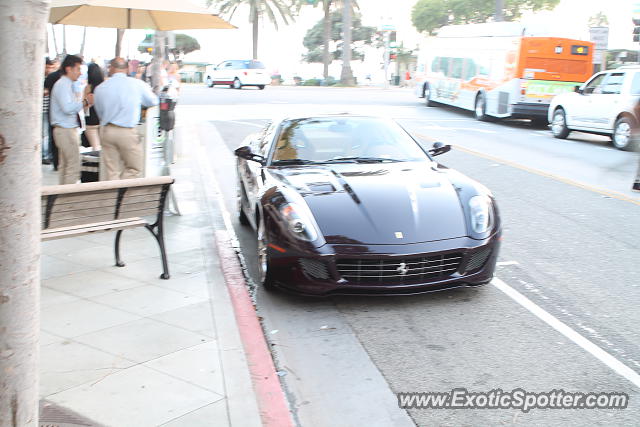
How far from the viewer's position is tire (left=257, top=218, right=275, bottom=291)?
5.97m

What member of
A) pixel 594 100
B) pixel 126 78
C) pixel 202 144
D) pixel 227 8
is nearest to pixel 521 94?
pixel 594 100

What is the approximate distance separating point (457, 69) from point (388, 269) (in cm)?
2298

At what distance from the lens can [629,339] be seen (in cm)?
509

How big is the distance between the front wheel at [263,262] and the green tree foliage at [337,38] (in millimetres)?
69654

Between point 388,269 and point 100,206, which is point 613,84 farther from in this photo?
point 100,206

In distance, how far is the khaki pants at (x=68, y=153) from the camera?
9523 millimetres

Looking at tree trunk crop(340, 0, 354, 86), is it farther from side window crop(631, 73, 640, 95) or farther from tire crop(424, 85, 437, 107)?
side window crop(631, 73, 640, 95)

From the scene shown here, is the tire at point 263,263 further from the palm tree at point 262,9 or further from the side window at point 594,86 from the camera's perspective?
the palm tree at point 262,9

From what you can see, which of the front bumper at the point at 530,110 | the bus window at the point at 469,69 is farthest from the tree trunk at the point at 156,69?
the bus window at the point at 469,69

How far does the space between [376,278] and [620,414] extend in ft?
6.79

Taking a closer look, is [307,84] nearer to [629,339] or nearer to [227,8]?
[227,8]

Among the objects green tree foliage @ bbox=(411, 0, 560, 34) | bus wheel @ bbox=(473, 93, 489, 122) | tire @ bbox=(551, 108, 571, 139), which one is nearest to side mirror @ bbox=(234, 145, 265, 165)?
tire @ bbox=(551, 108, 571, 139)

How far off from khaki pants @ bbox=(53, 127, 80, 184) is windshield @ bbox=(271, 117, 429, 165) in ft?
11.4

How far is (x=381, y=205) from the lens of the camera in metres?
5.91
